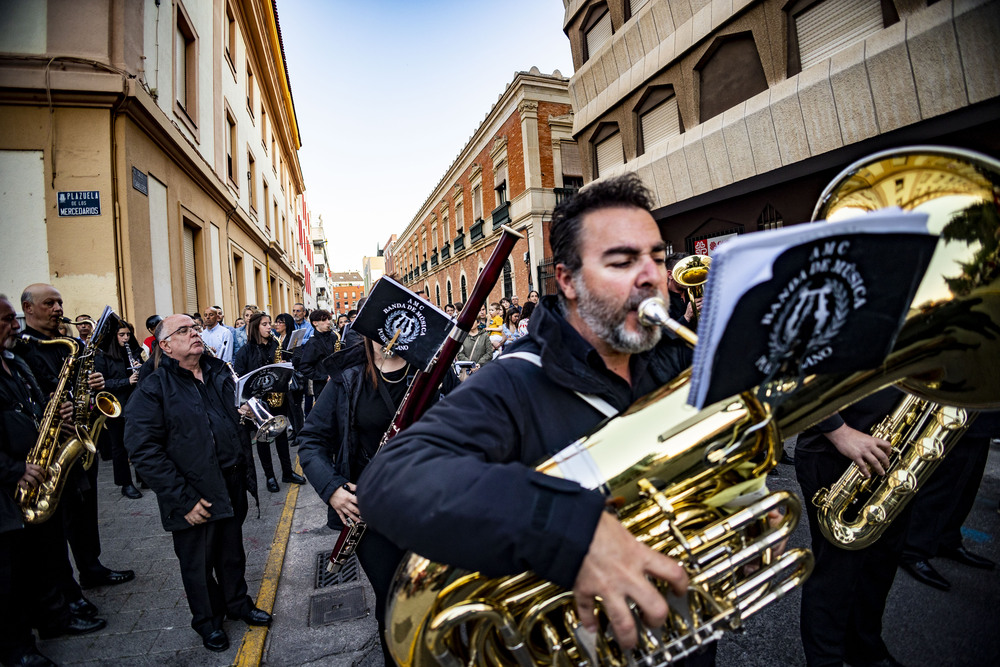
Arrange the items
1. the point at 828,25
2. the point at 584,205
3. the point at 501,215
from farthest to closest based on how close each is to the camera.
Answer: the point at 501,215
the point at 828,25
the point at 584,205

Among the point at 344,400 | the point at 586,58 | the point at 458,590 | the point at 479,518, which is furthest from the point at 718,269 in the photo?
the point at 586,58

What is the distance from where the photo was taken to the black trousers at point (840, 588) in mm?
2195

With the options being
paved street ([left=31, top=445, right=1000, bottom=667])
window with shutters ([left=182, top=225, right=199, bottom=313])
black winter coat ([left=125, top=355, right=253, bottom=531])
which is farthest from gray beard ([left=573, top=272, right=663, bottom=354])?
window with shutters ([left=182, top=225, right=199, bottom=313])

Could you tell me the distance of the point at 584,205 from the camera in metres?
1.47

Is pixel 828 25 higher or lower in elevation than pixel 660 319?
higher

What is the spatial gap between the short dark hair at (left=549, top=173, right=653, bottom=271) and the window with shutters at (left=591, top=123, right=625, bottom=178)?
11813mm

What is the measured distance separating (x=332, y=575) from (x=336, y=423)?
5.78ft

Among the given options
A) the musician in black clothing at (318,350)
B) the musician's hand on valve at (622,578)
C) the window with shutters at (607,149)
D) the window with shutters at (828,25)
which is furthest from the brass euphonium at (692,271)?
the window with shutters at (607,149)

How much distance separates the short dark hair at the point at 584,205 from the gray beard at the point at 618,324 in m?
0.16

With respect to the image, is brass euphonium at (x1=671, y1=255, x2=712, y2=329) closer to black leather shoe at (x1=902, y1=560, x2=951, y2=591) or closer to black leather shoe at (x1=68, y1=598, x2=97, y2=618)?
black leather shoe at (x1=902, y1=560, x2=951, y2=591)

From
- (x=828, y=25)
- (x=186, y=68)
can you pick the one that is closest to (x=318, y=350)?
(x=186, y=68)

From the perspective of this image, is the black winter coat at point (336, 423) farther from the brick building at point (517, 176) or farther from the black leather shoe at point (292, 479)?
the brick building at point (517, 176)

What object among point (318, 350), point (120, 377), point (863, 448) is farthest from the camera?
point (318, 350)

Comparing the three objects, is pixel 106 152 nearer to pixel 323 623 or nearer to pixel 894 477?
pixel 323 623
